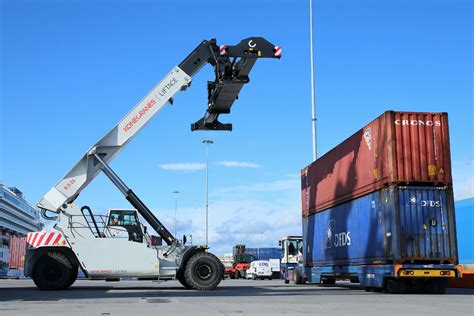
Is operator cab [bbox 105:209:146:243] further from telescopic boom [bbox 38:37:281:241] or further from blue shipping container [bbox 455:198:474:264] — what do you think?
blue shipping container [bbox 455:198:474:264]

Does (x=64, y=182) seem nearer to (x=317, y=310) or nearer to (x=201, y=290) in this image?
(x=201, y=290)

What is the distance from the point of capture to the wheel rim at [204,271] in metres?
17.9

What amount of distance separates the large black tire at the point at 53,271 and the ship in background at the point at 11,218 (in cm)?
7625

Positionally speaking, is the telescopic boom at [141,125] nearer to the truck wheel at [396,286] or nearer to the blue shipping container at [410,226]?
the blue shipping container at [410,226]

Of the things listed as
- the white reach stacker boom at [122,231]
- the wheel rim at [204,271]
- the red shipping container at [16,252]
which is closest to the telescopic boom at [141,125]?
the white reach stacker boom at [122,231]

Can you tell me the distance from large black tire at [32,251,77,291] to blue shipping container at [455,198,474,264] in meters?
23.3

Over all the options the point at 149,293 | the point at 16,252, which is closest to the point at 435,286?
the point at 149,293

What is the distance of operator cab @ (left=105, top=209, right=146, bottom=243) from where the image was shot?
58.7 feet

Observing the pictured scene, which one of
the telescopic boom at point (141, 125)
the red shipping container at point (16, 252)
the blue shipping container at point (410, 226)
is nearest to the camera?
the blue shipping container at point (410, 226)

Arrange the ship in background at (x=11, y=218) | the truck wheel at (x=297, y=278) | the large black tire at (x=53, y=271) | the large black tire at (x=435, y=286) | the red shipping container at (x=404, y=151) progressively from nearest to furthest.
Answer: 1. the red shipping container at (x=404, y=151)
2. the large black tire at (x=435, y=286)
3. the large black tire at (x=53, y=271)
4. the truck wheel at (x=297, y=278)
5. the ship in background at (x=11, y=218)

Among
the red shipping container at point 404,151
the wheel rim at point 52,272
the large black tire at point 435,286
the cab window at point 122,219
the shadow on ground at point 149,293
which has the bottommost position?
the shadow on ground at point 149,293

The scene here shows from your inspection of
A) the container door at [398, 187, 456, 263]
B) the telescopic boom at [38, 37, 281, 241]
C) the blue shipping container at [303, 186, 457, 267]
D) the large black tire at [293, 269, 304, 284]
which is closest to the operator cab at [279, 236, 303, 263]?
the large black tire at [293, 269, 304, 284]

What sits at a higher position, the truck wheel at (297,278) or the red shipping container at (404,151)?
the red shipping container at (404,151)

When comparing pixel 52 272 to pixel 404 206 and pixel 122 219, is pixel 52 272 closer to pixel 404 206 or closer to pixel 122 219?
pixel 122 219
